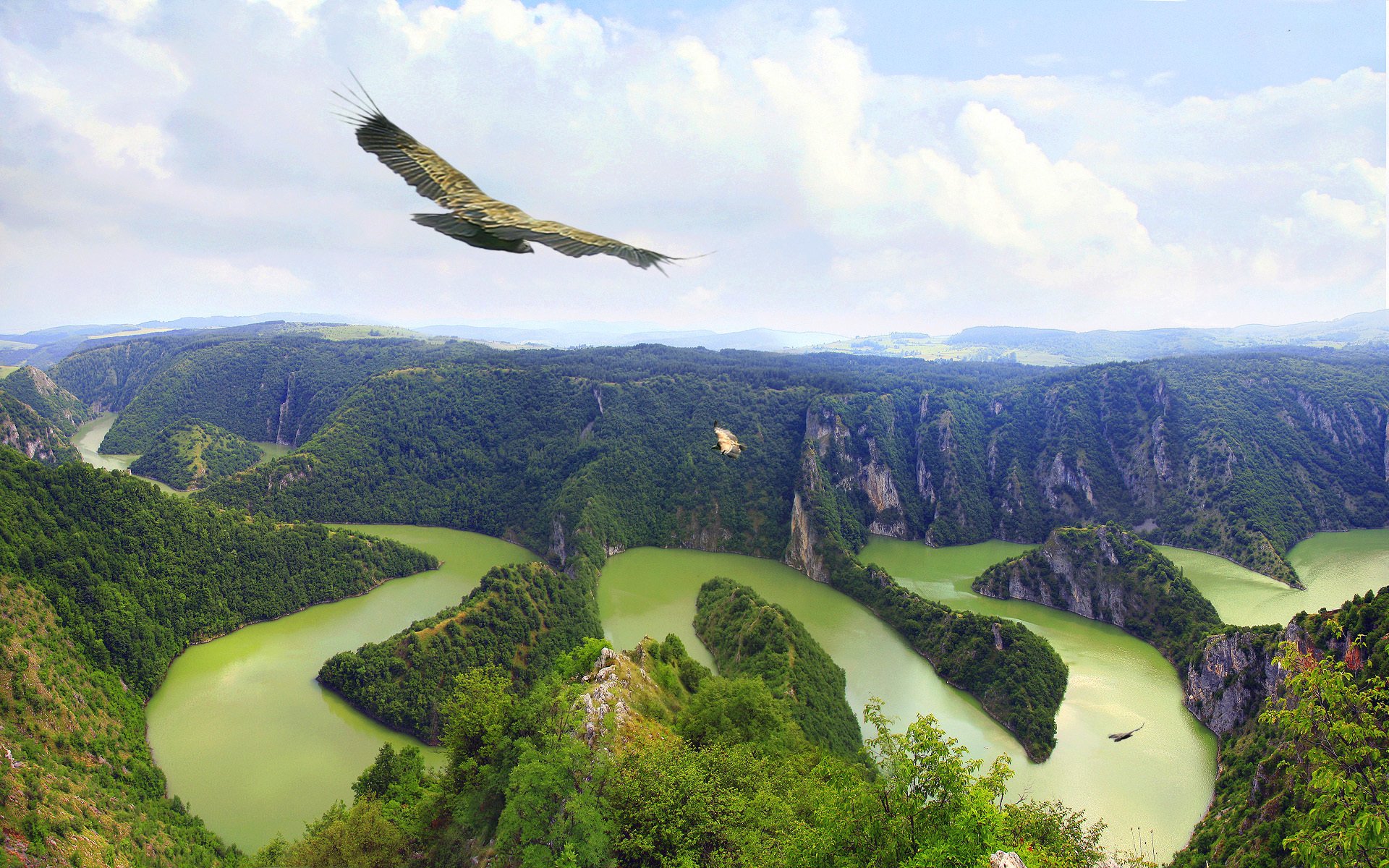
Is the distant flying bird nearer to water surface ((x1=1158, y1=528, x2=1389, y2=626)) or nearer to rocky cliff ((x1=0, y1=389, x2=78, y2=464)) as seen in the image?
water surface ((x1=1158, y1=528, x2=1389, y2=626))

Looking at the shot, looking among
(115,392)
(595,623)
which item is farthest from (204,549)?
(115,392)

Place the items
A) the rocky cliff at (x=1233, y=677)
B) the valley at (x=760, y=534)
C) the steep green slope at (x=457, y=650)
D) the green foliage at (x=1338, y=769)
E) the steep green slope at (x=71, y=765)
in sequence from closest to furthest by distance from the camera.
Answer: the green foliage at (x=1338, y=769) < the steep green slope at (x=71, y=765) < the rocky cliff at (x=1233, y=677) < the valley at (x=760, y=534) < the steep green slope at (x=457, y=650)

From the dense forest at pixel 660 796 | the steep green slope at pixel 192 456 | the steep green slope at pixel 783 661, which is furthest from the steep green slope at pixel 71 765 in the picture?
the steep green slope at pixel 192 456

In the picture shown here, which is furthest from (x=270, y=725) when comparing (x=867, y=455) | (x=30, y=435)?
(x=30, y=435)

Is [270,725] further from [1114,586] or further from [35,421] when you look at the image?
[35,421]

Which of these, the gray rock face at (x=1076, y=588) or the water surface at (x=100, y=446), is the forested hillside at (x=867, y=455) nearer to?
the water surface at (x=100, y=446)

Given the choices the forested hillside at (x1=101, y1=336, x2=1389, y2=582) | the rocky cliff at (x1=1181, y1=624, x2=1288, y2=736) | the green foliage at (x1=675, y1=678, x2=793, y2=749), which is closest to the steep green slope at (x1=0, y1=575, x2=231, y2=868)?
the green foliage at (x1=675, y1=678, x2=793, y2=749)

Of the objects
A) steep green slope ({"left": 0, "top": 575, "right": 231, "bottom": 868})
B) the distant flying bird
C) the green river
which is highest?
the distant flying bird
